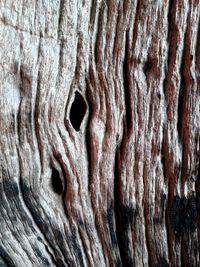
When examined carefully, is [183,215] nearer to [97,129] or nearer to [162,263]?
[162,263]

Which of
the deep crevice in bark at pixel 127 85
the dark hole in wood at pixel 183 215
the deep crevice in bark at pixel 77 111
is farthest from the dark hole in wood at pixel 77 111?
the dark hole in wood at pixel 183 215

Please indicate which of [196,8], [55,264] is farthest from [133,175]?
[196,8]

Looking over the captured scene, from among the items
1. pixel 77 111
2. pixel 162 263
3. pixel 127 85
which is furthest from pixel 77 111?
pixel 162 263

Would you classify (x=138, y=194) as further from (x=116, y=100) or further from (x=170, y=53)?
(x=170, y=53)

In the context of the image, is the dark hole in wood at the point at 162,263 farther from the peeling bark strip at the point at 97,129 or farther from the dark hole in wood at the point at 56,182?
the dark hole in wood at the point at 56,182

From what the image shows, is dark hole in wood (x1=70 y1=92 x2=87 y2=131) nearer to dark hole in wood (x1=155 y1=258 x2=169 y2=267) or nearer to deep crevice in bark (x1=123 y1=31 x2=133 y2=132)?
deep crevice in bark (x1=123 y1=31 x2=133 y2=132)

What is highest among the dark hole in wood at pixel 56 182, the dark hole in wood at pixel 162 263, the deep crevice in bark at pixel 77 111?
the deep crevice in bark at pixel 77 111

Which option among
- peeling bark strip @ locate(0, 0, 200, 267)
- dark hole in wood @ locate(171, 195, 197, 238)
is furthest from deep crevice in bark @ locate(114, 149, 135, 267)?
dark hole in wood @ locate(171, 195, 197, 238)
